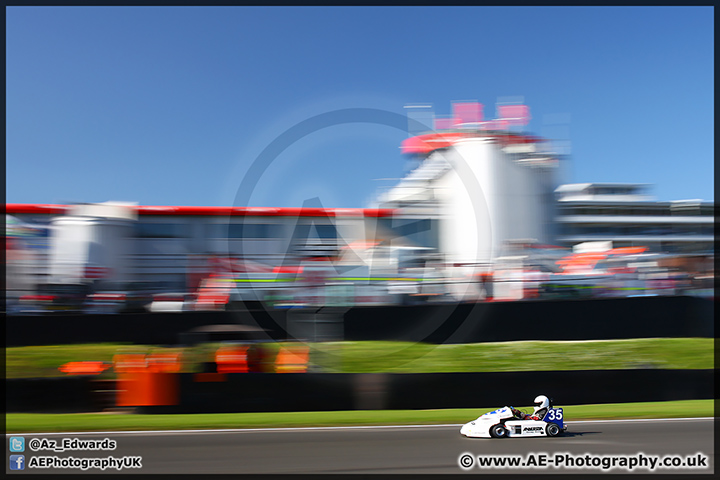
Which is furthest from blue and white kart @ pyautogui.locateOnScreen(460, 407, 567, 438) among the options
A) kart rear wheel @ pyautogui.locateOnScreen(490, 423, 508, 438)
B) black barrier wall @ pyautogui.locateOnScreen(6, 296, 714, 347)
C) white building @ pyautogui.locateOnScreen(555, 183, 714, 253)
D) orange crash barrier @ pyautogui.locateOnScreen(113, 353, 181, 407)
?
white building @ pyautogui.locateOnScreen(555, 183, 714, 253)

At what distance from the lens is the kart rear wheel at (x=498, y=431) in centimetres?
462

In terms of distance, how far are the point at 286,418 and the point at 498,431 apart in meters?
2.31

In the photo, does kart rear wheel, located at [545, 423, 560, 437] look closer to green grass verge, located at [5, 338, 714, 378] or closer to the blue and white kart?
the blue and white kart

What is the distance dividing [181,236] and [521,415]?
784 cm

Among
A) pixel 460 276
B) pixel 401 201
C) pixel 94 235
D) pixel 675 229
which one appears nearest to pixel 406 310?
pixel 460 276

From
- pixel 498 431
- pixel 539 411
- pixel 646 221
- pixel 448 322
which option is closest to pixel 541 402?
pixel 539 411

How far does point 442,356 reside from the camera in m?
7.91

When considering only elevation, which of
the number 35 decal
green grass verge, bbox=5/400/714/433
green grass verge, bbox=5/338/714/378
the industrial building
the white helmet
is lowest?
green grass verge, bbox=5/400/714/433

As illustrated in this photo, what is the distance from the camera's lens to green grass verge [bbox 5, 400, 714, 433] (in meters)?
5.53

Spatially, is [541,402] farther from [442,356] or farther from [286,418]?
[442,356]

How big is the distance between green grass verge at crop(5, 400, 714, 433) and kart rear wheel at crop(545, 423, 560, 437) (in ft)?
3.96

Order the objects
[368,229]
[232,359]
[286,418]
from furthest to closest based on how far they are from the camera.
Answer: [368,229], [232,359], [286,418]

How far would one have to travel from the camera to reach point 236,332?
7.78 meters

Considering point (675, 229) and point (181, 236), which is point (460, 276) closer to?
point (181, 236)
